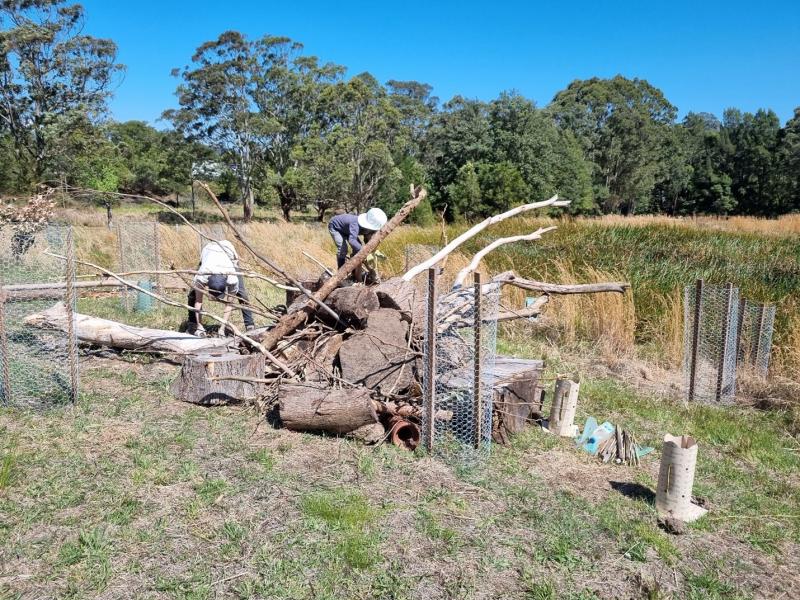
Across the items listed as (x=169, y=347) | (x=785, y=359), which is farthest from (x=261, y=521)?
(x=785, y=359)

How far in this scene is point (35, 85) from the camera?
27281mm

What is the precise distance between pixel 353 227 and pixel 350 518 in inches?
178

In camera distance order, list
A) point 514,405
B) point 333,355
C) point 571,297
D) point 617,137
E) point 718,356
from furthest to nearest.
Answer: point 617,137 < point 571,297 < point 718,356 < point 333,355 < point 514,405

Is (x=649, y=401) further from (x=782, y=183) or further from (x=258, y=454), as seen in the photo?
(x=782, y=183)

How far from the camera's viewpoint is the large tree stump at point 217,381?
5.45 meters

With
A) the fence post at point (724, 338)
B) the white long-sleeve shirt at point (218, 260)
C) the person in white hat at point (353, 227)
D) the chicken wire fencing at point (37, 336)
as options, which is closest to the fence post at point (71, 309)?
the chicken wire fencing at point (37, 336)

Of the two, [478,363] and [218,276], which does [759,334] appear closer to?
[478,363]

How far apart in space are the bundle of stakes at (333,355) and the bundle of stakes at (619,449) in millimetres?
1430

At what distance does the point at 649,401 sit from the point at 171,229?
518 inches

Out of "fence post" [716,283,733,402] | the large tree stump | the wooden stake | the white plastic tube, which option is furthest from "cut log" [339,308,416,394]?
"fence post" [716,283,733,402]

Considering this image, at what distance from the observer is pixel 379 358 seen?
211 inches

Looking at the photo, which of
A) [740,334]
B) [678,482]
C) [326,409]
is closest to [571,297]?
[740,334]

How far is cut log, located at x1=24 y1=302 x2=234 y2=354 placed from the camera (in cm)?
684

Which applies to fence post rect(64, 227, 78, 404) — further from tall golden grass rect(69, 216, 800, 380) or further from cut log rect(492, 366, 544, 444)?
cut log rect(492, 366, 544, 444)
